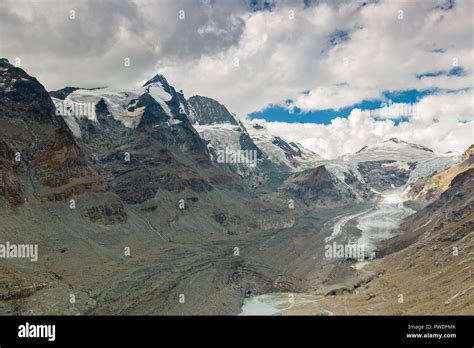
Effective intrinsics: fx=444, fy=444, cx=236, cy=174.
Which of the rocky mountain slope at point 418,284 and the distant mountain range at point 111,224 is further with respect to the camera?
the distant mountain range at point 111,224

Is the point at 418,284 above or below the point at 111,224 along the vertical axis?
below

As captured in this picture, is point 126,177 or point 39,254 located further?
point 126,177

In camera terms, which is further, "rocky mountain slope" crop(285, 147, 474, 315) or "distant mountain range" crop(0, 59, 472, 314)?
"distant mountain range" crop(0, 59, 472, 314)

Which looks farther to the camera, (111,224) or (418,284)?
(111,224)
